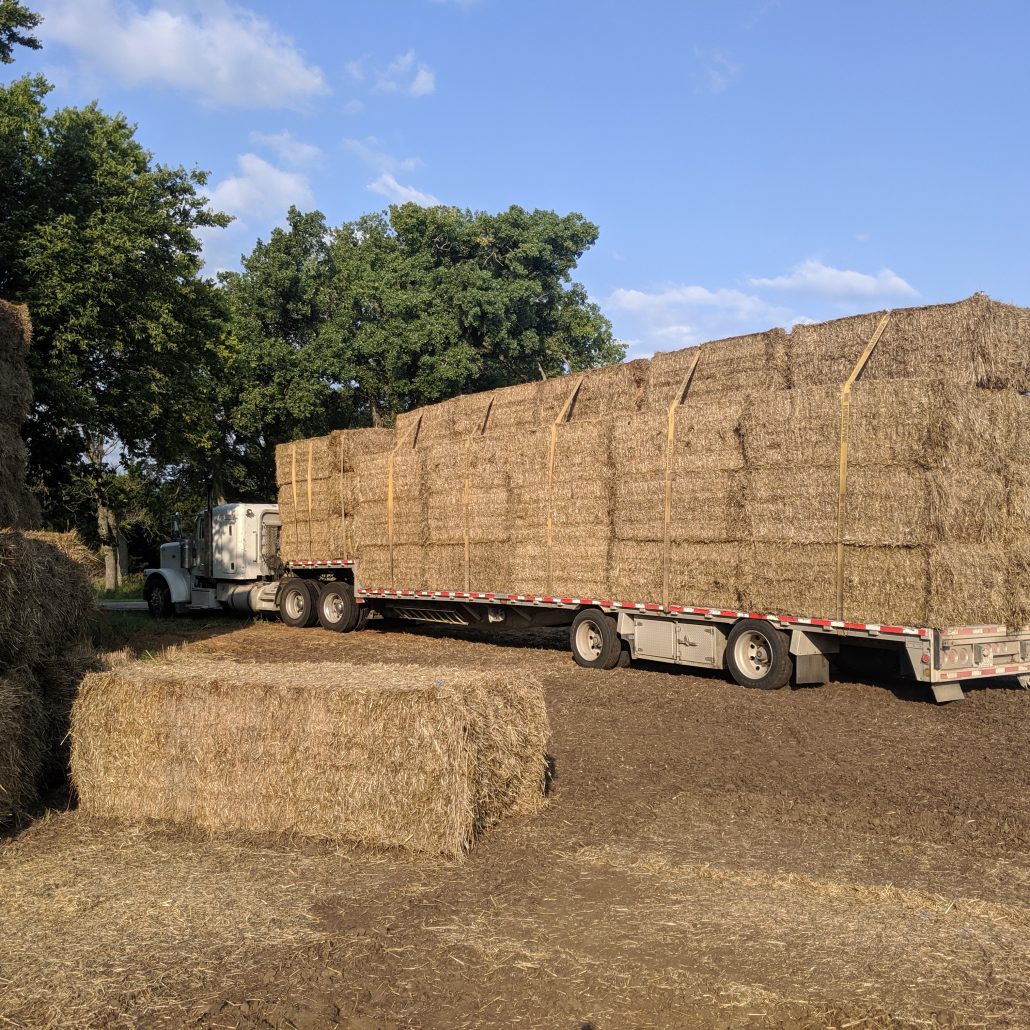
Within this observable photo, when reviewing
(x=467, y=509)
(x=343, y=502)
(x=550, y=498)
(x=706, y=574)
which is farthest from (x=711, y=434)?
(x=343, y=502)

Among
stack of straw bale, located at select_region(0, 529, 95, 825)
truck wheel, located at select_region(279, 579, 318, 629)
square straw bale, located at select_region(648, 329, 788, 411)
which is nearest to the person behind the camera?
stack of straw bale, located at select_region(0, 529, 95, 825)

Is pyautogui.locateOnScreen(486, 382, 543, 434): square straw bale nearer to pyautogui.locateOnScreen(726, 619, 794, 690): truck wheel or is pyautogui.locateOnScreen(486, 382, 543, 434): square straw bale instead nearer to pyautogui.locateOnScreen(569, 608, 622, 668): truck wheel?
pyautogui.locateOnScreen(569, 608, 622, 668): truck wheel

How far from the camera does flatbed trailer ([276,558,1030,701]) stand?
11.8 m

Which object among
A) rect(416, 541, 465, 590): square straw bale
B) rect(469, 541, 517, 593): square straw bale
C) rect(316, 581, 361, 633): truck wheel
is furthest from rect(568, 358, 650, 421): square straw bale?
rect(316, 581, 361, 633): truck wheel

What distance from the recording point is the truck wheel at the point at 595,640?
1582 centimetres

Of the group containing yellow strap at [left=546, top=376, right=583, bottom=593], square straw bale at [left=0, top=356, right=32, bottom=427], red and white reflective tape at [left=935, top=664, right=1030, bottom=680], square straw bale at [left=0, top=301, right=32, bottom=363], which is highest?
square straw bale at [left=0, top=301, right=32, bottom=363]

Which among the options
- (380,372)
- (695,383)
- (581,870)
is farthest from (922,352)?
(380,372)

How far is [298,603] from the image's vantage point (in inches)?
952

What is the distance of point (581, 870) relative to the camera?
249 inches

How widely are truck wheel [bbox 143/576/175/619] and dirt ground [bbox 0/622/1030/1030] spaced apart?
19826mm

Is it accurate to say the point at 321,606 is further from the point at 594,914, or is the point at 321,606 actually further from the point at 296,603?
the point at 594,914

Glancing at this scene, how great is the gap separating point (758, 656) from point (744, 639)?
0.29 m

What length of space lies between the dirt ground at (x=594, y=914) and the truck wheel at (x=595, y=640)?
6.27 meters

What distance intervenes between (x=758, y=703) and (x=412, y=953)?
835cm
